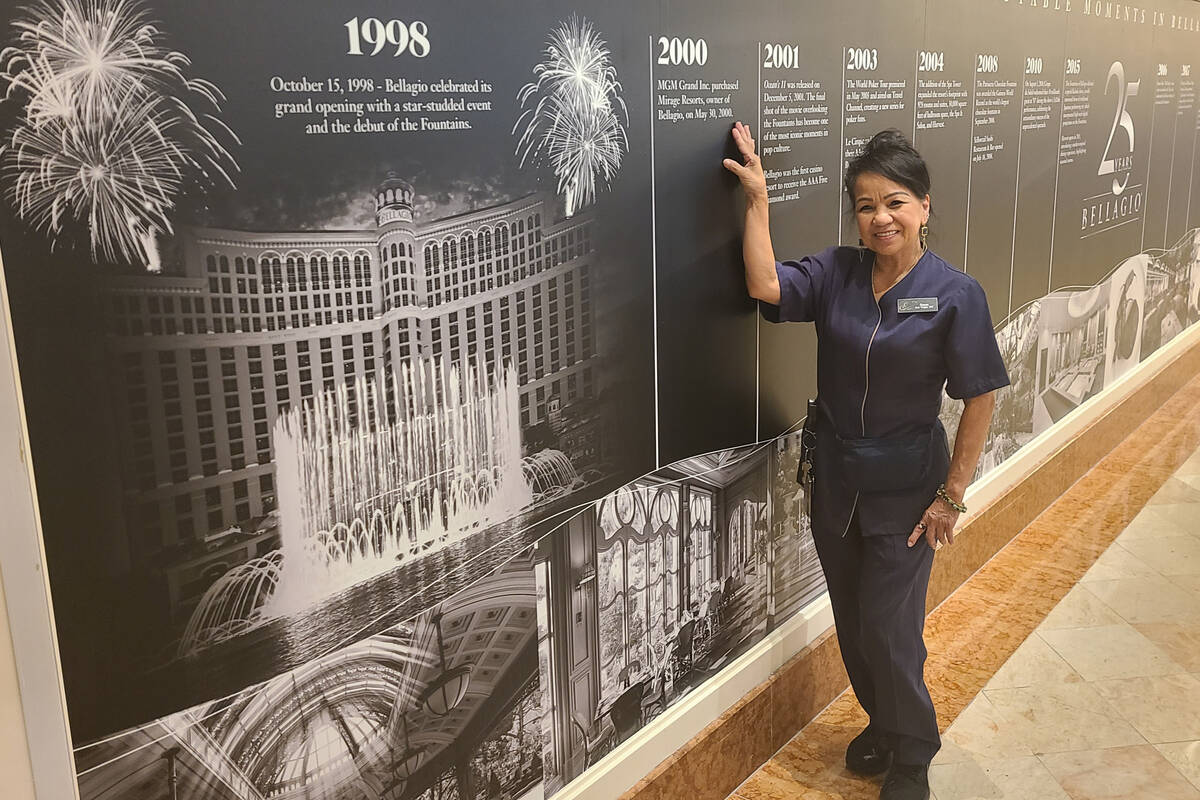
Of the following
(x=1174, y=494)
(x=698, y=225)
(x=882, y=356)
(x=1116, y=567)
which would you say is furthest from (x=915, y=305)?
(x=1174, y=494)

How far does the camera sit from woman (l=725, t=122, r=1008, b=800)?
2475 millimetres

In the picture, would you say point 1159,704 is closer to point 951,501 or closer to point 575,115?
point 951,501

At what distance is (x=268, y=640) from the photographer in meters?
1.70

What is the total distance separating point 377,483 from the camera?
5.95 ft

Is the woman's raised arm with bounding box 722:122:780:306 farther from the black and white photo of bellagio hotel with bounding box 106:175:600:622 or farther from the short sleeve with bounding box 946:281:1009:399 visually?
the black and white photo of bellagio hotel with bounding box 106:175:600:622

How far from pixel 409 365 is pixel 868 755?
72.9 inches

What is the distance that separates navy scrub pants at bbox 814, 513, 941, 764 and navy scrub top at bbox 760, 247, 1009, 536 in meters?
0.07

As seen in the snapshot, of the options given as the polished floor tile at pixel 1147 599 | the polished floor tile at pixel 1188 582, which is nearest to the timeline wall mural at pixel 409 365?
the polished floor tile at pixel 1147 599

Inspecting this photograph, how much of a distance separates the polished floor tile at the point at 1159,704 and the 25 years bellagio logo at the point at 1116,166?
2084mm

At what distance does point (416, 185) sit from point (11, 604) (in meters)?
0.86

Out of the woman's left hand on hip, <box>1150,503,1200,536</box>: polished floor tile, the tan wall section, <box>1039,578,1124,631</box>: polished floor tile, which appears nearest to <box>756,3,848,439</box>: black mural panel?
the woman's left hand on hip

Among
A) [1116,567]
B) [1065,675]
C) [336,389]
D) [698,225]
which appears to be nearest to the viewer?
[336,389]

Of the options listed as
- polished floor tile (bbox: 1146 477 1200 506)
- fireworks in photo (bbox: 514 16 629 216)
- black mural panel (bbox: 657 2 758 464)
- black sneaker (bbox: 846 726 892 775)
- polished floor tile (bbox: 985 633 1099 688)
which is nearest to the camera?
fireworks in photo (bbox: 514 16 629 216)

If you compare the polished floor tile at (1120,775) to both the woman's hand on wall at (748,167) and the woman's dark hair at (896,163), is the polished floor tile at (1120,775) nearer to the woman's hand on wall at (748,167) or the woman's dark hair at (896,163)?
the woman's dark hair at (896,163)
